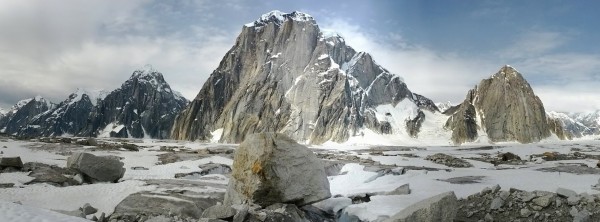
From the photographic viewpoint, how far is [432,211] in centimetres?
1496

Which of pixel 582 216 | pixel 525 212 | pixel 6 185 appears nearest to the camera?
pixel 582 216

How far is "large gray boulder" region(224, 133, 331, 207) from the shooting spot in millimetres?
19781

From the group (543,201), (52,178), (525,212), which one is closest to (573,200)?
(543,201)

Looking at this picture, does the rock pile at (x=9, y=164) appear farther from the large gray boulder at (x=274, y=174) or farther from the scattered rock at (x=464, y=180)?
the scattered rock at (x=464, y=180)

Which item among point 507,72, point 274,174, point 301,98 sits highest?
point 507,72

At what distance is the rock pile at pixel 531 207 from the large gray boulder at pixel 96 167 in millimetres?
23345

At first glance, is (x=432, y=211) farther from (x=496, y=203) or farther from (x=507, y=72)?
(x=507, y=72)

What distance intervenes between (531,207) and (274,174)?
35.7ft

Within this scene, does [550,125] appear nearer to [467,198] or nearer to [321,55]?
[321,55]

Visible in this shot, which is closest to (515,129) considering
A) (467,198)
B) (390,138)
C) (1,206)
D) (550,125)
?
(550,125)

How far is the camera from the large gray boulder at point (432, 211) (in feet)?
48.1

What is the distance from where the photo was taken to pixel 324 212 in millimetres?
23141

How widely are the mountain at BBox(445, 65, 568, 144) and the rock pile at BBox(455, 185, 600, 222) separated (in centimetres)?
16998

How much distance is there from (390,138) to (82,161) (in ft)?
525
